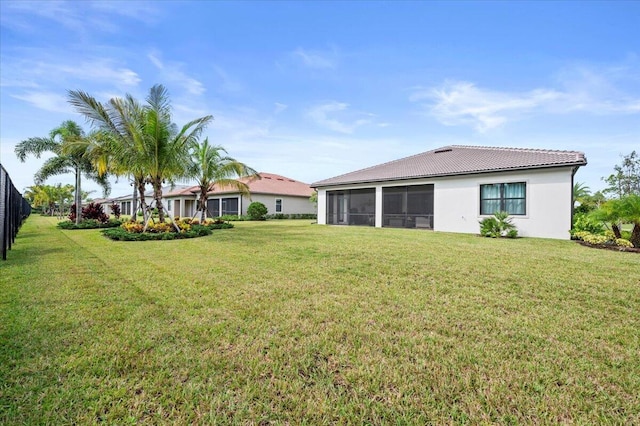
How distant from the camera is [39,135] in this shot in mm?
19609

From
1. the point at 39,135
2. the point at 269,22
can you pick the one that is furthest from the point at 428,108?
the point at 39,135

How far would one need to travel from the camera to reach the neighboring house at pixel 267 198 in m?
29.7

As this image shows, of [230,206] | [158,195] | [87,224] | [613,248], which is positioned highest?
[158,195]

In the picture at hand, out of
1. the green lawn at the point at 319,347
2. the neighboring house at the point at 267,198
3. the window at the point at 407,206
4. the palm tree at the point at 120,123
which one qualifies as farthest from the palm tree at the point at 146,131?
the neighboring house at the point at 267,198

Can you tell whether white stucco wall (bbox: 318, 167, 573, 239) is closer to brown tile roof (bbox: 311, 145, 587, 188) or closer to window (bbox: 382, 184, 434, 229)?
brown tile roof (bbox: 311, 145, 587, 188)

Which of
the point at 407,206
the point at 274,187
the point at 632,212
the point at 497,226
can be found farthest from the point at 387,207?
the point at 632,212

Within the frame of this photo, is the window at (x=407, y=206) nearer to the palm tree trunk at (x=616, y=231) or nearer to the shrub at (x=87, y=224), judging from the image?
the palm tree trunk at (x=616, y=231)

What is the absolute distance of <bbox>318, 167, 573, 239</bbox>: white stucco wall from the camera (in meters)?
12.4

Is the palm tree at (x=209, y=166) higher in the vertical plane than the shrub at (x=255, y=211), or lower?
higher

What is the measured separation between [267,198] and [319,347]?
28.3 meters

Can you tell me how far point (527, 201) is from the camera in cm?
1324

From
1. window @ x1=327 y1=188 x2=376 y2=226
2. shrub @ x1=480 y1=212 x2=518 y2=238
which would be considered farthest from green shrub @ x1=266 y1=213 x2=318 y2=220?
shrub @ x1=480 y1=212 x2=518 y2=238

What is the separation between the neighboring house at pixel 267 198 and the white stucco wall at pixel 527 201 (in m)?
17.0

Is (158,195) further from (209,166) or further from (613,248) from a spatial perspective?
(613,248)
